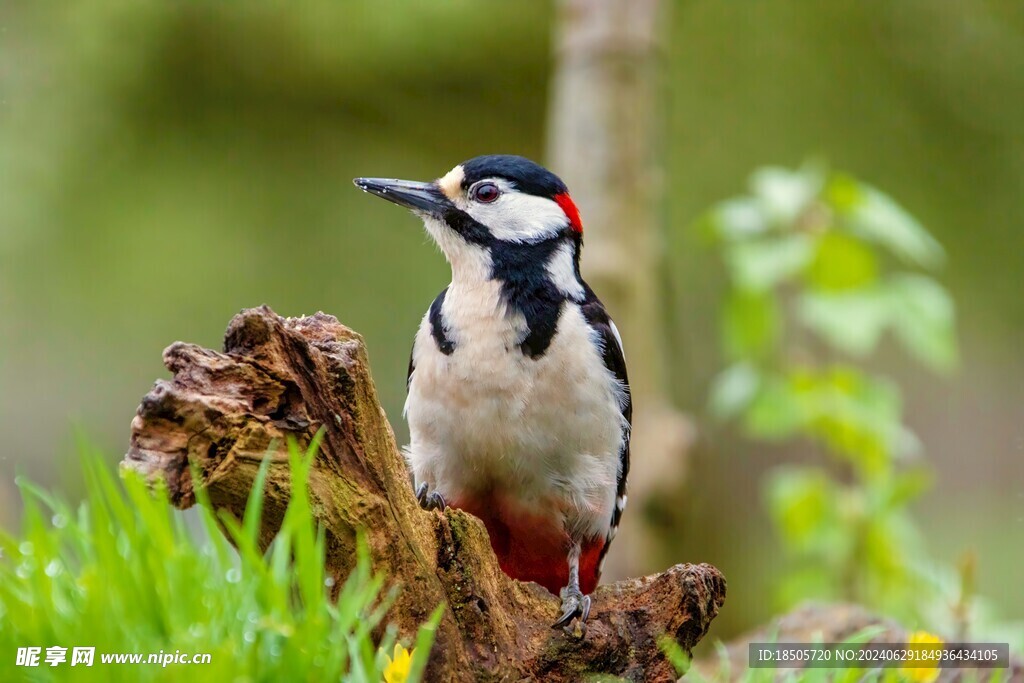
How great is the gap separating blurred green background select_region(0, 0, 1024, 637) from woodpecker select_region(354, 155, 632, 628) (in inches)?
110

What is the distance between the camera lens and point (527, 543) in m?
2.82

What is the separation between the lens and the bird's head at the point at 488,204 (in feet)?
9.41

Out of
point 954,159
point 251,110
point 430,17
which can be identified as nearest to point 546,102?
point 430,17

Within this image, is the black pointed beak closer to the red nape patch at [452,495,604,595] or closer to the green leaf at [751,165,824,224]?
the red nape patch at [452,495,604,595]

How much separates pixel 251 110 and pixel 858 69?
351 centimetres

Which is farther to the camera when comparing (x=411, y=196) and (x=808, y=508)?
(x=808, y=508)

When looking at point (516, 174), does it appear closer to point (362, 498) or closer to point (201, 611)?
point (362, 498)

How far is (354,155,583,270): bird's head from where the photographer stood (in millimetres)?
2869

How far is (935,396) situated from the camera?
7137 mm

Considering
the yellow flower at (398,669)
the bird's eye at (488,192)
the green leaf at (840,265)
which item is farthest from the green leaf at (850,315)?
the yellow flower at (398,669)

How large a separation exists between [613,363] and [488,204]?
521 mm

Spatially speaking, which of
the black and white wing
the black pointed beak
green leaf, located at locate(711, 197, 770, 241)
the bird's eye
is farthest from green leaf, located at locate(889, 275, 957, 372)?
the black pointed beak

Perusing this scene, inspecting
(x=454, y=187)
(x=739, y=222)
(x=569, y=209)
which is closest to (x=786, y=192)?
(x=739, y=222)

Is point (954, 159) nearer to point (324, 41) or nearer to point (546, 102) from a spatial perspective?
point (546, 102)
